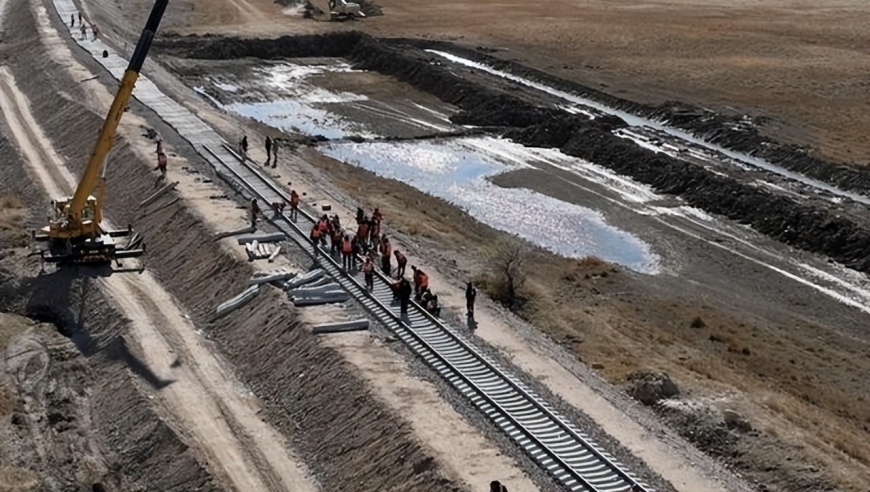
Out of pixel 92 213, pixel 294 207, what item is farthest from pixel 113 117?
pixel 294 207

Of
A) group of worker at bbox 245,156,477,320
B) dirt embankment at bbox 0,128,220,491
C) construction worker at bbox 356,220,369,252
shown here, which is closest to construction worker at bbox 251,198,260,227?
group of worker at bbox 245,156,477,320

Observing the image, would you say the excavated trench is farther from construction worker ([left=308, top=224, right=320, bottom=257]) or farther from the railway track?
construction worker ([left=308, top=224, right=320, bottom=257])

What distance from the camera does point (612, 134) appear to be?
53062 millimetres

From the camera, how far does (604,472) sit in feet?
66.0

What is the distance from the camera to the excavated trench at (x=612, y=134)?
40250 mm

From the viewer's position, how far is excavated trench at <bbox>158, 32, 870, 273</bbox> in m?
40.2

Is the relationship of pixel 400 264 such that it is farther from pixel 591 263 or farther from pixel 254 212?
pixel 591 263

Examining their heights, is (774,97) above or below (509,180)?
above

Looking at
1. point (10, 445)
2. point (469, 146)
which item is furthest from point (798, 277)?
point (10, 445)

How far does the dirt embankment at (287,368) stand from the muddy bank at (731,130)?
90.8ft

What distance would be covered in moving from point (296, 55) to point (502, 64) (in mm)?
16415

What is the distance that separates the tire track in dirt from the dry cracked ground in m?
0.06

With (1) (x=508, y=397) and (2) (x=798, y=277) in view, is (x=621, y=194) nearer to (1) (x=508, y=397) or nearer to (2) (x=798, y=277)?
(2) (x=798, y=277)

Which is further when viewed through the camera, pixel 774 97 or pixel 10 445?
pixel 774 97
